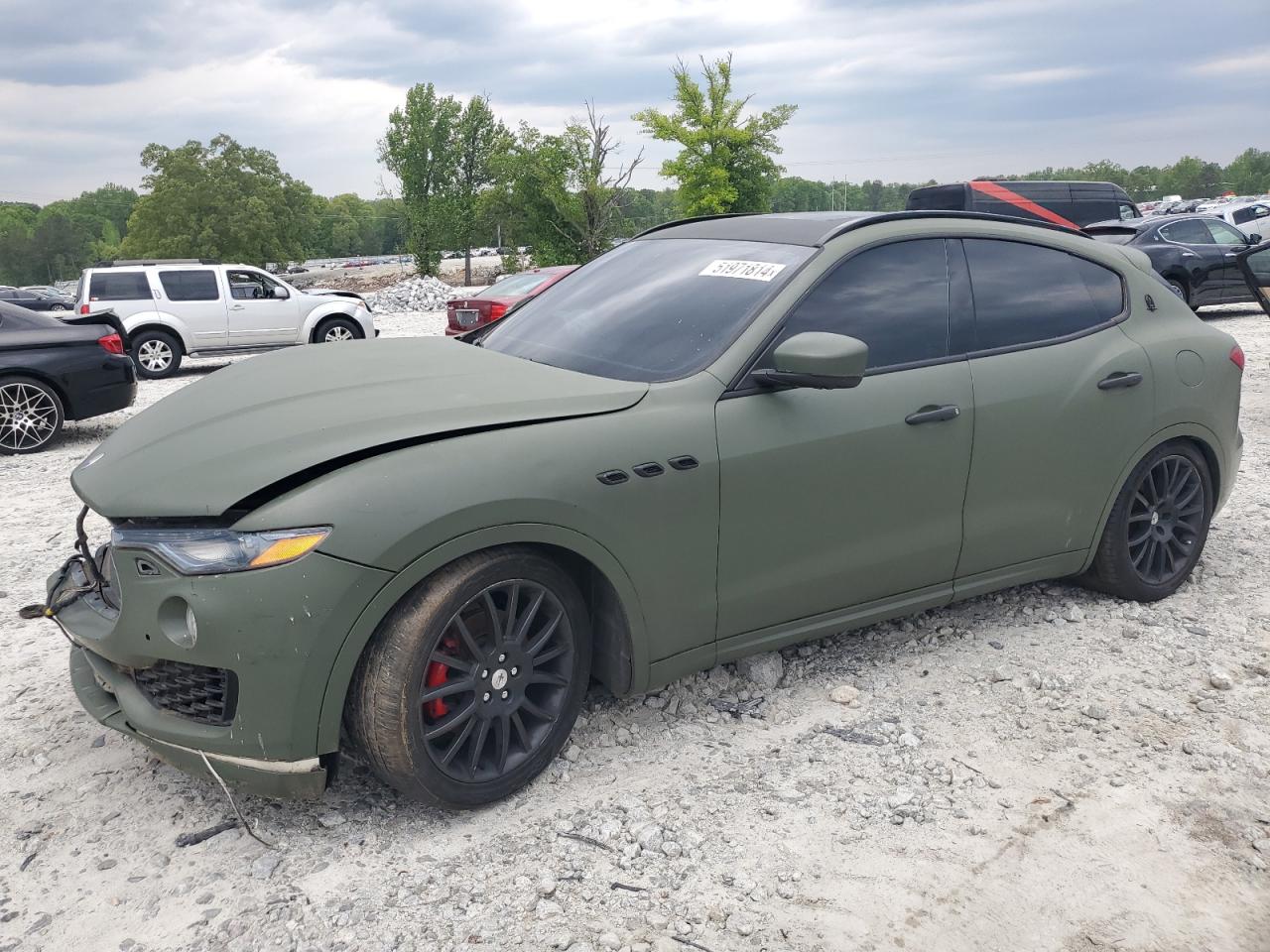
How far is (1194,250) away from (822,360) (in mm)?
14434

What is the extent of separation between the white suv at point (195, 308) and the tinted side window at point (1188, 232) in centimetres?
1273

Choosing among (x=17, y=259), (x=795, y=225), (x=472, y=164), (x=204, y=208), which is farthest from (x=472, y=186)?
(x=17, y=259)

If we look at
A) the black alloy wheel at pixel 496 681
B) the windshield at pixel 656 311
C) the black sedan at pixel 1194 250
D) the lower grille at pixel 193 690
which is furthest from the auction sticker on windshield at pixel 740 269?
the black sedan at pixel 1194 250

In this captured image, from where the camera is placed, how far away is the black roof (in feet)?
12.0

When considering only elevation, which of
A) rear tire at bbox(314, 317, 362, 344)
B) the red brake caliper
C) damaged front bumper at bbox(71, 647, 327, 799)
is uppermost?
rear tire at bbox(314, 317, 362, 344)

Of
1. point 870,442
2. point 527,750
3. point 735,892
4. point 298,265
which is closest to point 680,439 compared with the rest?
point 870,442

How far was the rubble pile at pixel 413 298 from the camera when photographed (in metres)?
34.8

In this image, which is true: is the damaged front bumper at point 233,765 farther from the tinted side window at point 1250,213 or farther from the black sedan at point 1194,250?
the tinted side window at point 1250,213

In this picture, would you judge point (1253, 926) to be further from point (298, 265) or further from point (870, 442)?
point (298, 265)

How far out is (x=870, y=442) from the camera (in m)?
3.41

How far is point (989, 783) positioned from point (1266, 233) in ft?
72.9

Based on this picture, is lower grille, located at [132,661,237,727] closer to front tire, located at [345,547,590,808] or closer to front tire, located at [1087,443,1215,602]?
front tire, located at [345,547,590,808]

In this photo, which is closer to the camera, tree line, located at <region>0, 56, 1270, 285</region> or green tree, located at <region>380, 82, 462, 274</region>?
tree line, located at <region>0, 56, 1270, 285</region>

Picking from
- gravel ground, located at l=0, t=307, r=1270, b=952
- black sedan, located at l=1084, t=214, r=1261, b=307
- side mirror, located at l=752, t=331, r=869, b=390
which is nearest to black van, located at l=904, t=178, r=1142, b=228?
black sedan, located at l=1084, t=214, r=1261, b=307
